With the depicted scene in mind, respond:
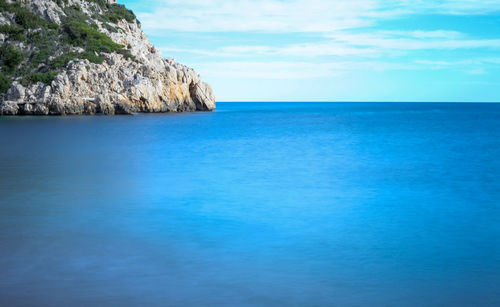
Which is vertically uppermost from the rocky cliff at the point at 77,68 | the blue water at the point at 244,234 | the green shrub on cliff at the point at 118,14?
the green shrub on cliff at the point at 118,14

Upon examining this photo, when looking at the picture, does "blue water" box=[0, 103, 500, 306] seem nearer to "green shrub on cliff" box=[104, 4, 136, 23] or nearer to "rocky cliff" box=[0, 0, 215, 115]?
"rocky cliff" box=[0, 0, 215, 115]

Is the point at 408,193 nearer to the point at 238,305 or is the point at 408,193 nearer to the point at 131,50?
the point at 238,305

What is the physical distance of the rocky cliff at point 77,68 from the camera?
164ft

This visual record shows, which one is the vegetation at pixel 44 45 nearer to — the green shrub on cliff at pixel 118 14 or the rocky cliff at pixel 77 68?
the rocky cliff at pixel 77 68

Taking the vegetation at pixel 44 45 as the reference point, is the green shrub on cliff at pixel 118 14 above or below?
above

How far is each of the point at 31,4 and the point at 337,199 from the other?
60.4 meters

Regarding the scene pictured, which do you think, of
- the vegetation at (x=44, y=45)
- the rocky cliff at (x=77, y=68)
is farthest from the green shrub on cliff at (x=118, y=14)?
the vegetation at (x=44, y=45)

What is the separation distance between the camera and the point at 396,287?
6023 millimetres

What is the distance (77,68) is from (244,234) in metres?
48.9

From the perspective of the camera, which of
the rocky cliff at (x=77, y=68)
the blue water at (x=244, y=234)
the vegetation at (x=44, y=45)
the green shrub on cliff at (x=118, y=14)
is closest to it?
the blue water at (x=244, y=234)

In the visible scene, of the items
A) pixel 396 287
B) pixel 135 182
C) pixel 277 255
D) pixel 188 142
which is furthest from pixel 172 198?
pixel 188 142

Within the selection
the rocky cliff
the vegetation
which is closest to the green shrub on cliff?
the rocky cliff

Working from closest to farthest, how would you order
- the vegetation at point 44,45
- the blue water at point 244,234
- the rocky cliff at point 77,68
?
the blue water at point 244,234
the rocky cliff at point 77,68
the vegetation at point 44,45

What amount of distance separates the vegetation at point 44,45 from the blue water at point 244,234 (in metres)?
37.8
